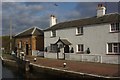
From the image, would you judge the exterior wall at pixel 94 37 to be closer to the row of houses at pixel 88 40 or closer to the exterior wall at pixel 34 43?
the row of houses at pixel 88 40

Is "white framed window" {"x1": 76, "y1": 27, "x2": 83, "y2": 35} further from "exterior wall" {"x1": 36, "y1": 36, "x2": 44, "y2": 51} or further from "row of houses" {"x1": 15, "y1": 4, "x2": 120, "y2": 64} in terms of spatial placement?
"exterior wall" {"x1": 36, "y1": 36, "x2": 44, "y2": 51}

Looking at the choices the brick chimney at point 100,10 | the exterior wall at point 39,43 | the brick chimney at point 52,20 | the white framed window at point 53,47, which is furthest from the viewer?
the exterior wall at point 39,43

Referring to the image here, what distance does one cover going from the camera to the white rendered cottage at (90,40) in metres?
29.8

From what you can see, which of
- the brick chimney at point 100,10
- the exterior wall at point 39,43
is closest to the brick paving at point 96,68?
the brick chimney at point 100,10

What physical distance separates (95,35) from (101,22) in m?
1.87

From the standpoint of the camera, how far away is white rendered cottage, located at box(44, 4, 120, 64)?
1174 inches

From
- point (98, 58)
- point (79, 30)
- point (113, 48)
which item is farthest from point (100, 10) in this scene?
point (98, 58)

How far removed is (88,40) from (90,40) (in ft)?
1.32

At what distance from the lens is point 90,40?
3328cm

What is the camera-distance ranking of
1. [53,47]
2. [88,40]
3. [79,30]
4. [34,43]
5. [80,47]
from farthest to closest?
[34,43], [53,47], [79,30], [80,47], [88,40]

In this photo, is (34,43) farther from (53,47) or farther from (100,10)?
(100,10)

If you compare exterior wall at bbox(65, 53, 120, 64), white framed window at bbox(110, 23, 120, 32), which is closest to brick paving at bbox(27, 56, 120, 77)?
exterior wall at bbox(65, 53, 120, 64)

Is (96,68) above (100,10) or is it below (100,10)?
below

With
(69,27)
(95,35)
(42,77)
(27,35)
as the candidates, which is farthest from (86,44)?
Result: (27,35)
